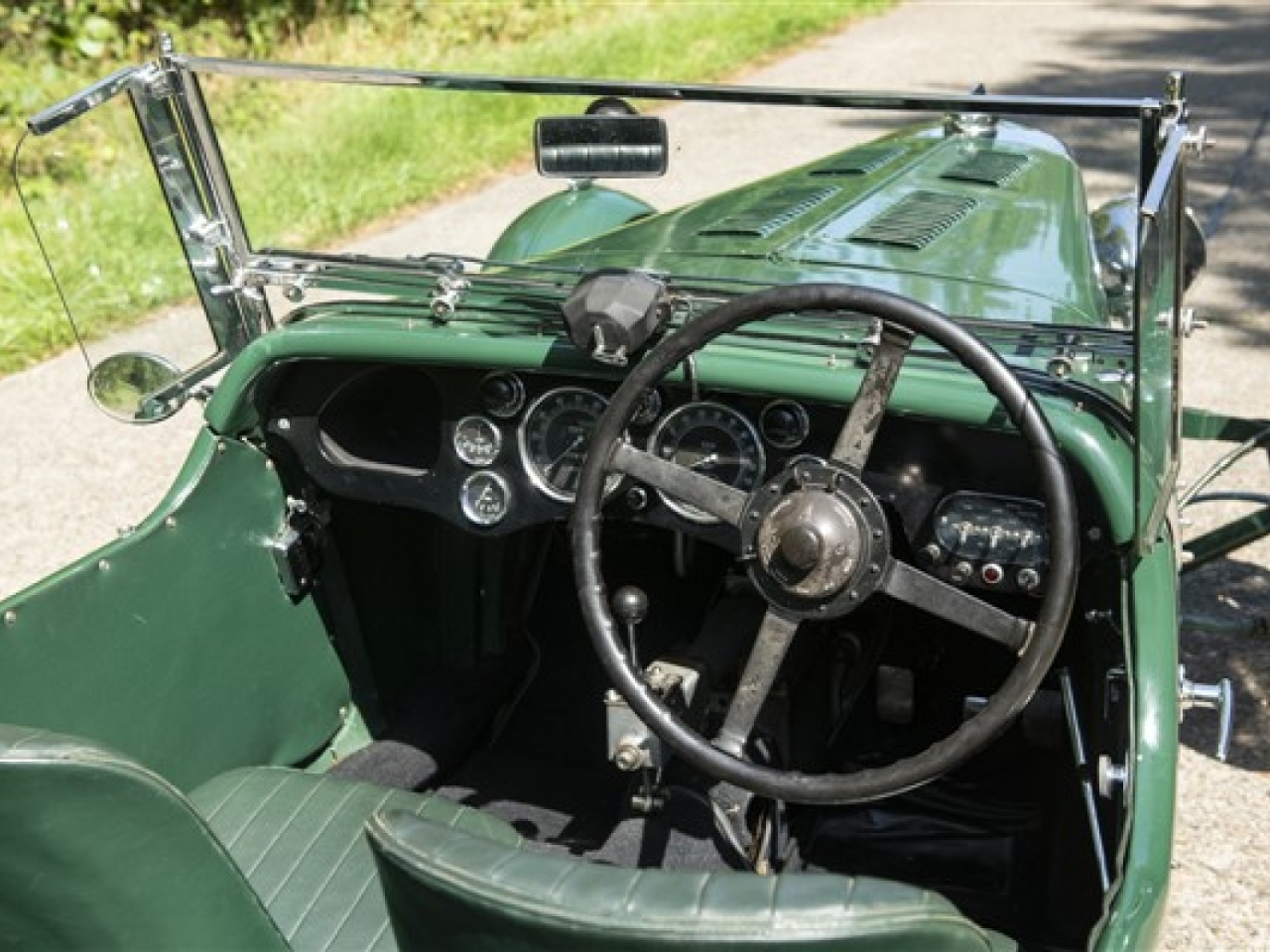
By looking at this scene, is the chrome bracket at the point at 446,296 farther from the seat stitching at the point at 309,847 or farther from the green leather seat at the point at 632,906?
the green leather seat at the point at 632,906

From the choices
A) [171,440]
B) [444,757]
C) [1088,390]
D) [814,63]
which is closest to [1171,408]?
[1088,390]

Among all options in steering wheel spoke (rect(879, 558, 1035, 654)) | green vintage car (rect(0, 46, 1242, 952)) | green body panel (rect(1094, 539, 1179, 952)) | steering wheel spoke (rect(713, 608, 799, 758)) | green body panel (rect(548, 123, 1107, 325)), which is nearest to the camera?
green vintage car (rect(0, 46, 1242, 952))

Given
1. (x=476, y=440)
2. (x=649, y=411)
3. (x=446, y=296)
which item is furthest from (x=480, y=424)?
(x=649, y=411)

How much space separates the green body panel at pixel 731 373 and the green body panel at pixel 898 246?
1.69ft

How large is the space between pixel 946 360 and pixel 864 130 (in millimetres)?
7026

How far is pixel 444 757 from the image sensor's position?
329cm

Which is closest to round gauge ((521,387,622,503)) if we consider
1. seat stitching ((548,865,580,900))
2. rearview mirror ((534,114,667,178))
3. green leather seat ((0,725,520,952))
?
rearview mirror ((534,114,667,178))

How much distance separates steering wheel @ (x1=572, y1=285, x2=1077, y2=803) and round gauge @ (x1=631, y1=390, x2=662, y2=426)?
7.5 inches

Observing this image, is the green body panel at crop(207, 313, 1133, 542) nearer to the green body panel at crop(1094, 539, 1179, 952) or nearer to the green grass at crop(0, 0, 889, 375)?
the green body panel at crop(1094, 539, 1179, 952)

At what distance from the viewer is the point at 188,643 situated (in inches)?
113

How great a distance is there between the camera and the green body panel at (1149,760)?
2.04 metres

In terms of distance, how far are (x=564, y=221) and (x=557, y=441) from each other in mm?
1711

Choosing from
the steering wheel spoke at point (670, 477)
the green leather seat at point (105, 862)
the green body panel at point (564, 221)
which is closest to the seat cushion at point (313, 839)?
the green leather seat at point (105, 862)

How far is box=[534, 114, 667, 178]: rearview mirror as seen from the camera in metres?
2.72
